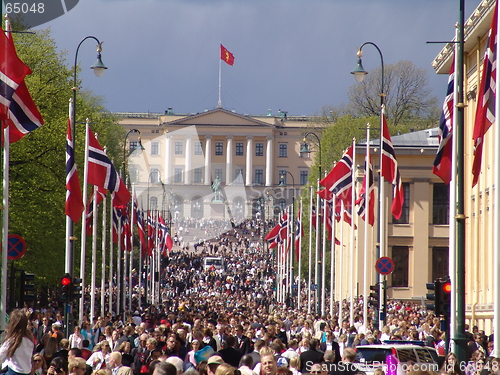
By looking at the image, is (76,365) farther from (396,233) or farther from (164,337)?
(396,233)

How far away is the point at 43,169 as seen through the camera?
1396 inches

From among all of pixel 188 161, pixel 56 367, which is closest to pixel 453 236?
pixel 56 367

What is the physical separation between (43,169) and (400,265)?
2590cm

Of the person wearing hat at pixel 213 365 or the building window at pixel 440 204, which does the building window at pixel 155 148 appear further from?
the person wearing hat at pixel 213 365

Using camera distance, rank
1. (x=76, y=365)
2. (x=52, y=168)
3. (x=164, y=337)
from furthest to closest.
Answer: (x=52, y=168), (x=164, y=337), (x=76, y=365)

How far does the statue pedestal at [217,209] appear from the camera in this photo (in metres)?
130

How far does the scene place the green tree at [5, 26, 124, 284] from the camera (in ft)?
112

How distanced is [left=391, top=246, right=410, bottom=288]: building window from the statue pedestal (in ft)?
243

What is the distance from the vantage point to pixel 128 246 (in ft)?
144

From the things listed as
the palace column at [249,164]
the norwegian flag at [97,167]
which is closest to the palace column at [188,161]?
the palace column at [249,164]

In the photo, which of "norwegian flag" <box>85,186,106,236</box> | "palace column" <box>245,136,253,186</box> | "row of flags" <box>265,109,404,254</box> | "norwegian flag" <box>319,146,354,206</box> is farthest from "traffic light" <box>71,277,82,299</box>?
"palace column" <box>245,136,253,186</box>

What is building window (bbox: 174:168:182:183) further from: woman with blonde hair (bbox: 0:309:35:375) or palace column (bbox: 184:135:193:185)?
woman with blonde hair (bbox: 0:309:35:375)

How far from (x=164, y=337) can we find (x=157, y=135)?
5575 inches

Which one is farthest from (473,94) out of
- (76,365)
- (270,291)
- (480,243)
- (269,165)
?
(269,165)
